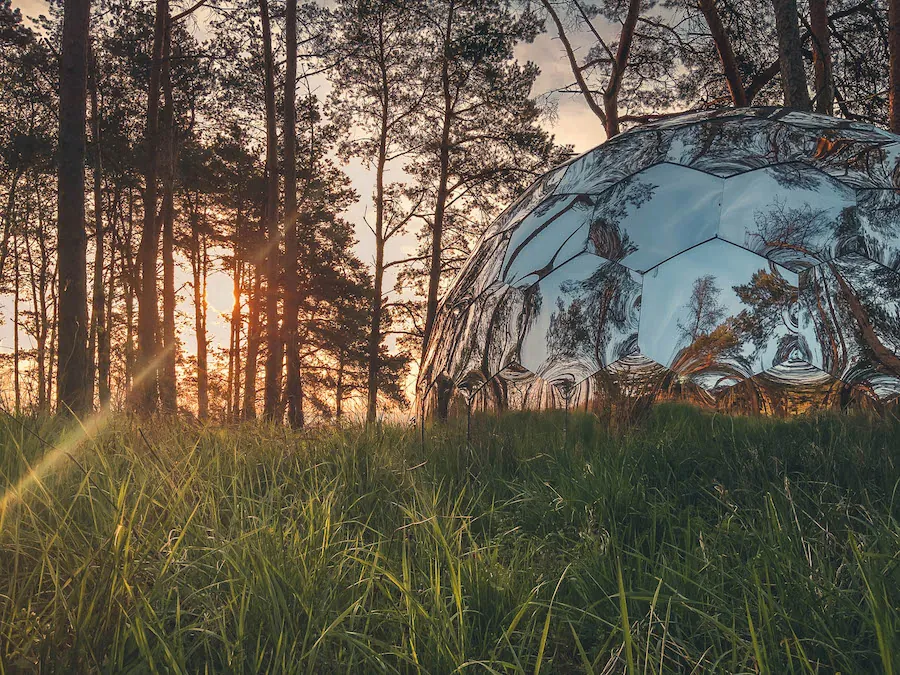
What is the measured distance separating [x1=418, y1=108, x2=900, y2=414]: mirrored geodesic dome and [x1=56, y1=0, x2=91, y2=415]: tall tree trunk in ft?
21.3

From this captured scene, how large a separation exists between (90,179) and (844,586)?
75.2ft

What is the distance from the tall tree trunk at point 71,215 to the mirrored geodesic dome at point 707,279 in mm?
6479

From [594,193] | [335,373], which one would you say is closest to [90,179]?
[335,373]

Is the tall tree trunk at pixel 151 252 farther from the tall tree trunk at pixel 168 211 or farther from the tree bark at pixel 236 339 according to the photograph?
the tree bark at pixel 236 339

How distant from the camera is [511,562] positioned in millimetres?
1866

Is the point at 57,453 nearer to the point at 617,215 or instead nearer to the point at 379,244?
the point at 617,215

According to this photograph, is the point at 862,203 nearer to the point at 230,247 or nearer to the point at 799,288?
the point at 799,288

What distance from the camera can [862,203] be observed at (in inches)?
104

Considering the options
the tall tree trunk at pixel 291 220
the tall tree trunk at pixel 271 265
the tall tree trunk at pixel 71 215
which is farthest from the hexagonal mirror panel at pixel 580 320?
the tall tree trunk at pixel 271 265

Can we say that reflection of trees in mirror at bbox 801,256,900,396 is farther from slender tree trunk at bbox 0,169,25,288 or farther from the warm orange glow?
slender tree trunk at bbox 0,169,25,288

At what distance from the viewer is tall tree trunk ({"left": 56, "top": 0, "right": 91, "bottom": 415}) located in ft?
25.1

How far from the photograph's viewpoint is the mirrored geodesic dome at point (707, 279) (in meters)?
2.31

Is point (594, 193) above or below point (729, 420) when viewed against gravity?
above

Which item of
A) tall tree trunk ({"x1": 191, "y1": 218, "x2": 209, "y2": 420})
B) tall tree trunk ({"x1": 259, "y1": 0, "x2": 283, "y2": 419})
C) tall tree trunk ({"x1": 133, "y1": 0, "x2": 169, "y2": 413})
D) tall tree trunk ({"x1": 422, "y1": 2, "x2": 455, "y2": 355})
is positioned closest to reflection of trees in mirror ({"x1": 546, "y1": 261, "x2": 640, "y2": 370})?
tall tree trunk ({"x1": 259, "y1": 0, "x2": 283, "y2": 419})
